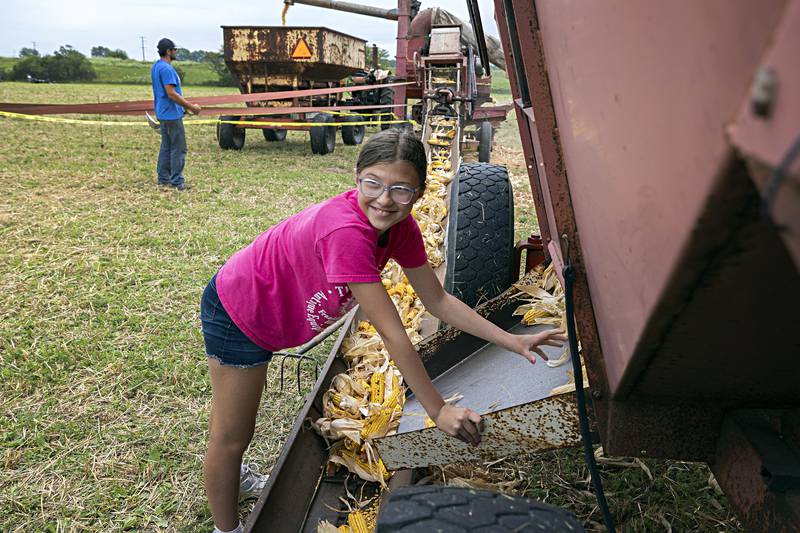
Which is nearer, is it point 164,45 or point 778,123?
point 778,123

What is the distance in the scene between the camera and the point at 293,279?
6.57 feet

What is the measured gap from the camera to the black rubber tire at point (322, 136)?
1188 centimetres

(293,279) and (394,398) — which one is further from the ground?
(293,279)

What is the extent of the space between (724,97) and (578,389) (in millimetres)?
1035

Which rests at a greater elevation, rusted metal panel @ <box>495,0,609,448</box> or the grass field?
rusted metal panel @ <box>495,0,609,448</box>

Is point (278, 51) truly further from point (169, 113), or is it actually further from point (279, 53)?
point (169, 113)

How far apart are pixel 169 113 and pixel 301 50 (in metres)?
4.75

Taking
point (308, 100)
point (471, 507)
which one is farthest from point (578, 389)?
point (308, 100)

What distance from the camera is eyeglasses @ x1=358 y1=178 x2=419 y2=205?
5.75 ft

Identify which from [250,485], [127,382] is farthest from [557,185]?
[127,382]

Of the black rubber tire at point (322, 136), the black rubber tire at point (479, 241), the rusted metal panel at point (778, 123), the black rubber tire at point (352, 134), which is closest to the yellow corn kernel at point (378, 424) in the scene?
the black rubber tire at point (479, 241)

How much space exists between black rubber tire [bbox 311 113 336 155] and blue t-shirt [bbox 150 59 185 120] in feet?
12.7

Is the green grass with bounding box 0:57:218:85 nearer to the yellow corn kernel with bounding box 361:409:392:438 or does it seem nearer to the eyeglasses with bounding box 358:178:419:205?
the yellow corn kernel with bounding box 361:409:392:438

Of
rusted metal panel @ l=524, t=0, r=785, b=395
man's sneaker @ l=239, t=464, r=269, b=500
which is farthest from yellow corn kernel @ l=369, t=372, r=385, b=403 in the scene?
rusted metal panel @ l=524, t=0, r=785, b=395
